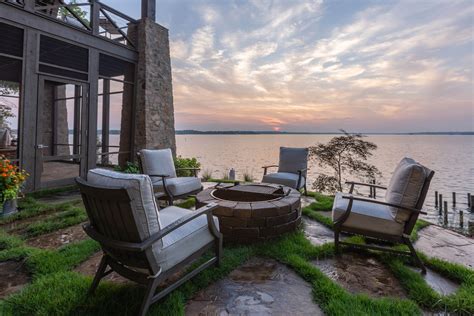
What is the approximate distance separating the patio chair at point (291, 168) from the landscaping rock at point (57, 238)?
321cm

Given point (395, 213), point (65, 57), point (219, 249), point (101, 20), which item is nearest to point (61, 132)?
point (65, 57)

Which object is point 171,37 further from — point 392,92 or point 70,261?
point 392,92

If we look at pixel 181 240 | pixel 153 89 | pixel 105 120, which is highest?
pixel 153 89

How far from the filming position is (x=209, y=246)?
203 cm

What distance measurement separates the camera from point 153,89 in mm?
6586

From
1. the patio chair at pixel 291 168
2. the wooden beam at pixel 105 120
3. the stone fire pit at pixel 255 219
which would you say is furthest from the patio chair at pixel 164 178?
the wooden beam at pixel 105 120

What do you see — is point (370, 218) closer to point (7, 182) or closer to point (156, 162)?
point (156, 162)

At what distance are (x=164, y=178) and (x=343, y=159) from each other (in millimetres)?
5521

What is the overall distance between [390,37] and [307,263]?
229 inches

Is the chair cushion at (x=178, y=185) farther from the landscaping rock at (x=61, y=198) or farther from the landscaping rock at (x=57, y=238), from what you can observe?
the landscaping rock at (x=61, y=198)

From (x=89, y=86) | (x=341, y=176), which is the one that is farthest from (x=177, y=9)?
(x=341, y=176)

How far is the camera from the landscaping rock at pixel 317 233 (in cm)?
282

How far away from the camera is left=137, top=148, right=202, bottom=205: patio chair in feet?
12.3

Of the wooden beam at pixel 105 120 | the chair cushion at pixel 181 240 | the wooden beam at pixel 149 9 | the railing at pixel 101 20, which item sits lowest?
the chair cushion at pixel 181 240
